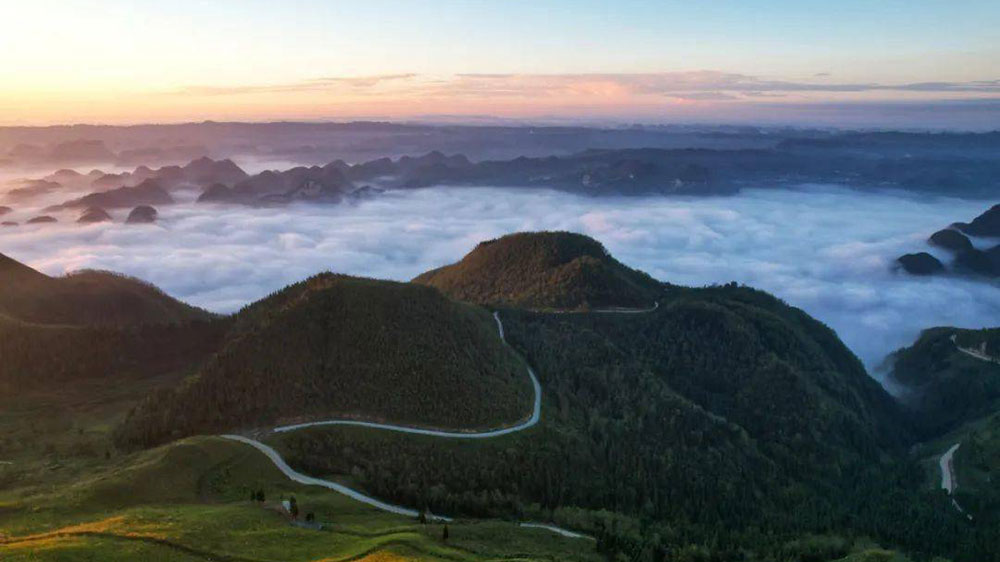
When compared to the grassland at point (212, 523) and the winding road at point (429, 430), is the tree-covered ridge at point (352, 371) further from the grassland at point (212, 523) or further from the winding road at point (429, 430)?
the grassland at point (212, 523)

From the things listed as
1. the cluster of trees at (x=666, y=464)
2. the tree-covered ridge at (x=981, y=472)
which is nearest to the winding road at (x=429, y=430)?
the cluster of trees at (x=666, y=464)

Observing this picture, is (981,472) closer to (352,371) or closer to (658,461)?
(658,461)

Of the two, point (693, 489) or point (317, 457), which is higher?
point (317, 457)

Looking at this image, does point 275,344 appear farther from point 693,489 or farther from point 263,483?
point 693,489

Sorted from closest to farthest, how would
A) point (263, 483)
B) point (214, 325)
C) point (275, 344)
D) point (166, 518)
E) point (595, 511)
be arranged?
point (166, 518) → point (263, 483) → point (595, 511) → point (275, 344) → point (214, 325)

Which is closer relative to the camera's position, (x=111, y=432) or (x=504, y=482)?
(x=504, y=482)

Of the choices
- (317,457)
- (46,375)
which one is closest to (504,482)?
(317,457)
